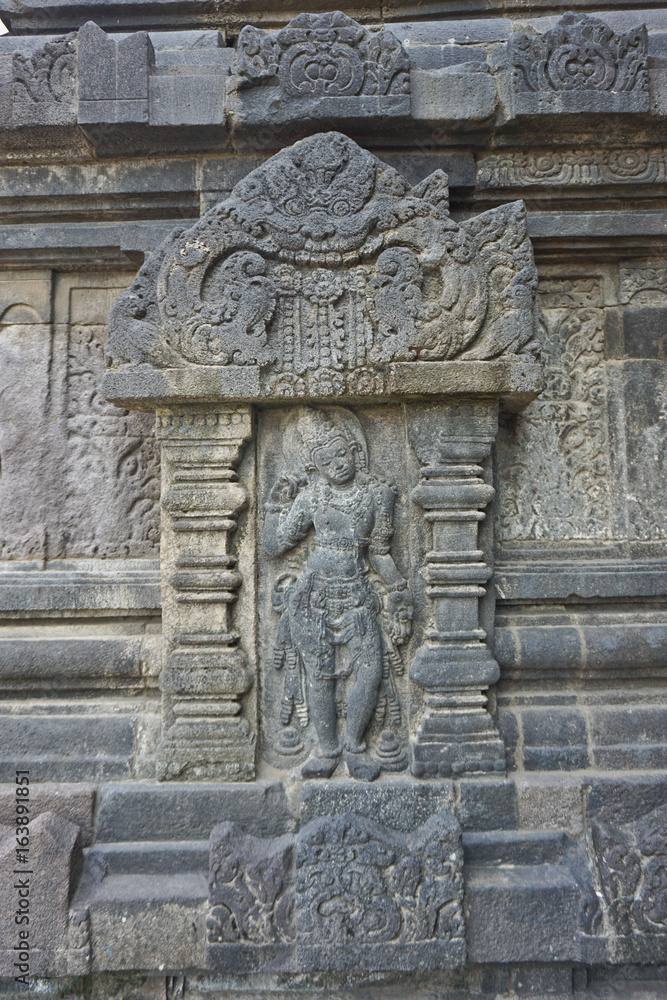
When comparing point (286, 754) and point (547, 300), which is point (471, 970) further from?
point (547, 300)

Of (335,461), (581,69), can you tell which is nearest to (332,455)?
(335,461)

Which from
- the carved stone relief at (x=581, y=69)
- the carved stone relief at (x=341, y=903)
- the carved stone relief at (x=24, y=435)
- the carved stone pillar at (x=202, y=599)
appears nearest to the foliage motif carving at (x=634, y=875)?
the carved stone relief at (x=341, y=903)

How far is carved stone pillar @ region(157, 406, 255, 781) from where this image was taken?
115 inches

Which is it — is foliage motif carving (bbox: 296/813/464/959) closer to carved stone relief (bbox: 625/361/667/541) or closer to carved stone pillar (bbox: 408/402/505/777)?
carved stone pillar (bbox: 408/402/505/777)

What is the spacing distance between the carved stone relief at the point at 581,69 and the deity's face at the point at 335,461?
1.92 meters

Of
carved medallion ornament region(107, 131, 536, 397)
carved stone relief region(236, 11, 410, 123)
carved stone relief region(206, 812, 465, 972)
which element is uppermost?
carved stone relief region(236, 11, 410, 123)

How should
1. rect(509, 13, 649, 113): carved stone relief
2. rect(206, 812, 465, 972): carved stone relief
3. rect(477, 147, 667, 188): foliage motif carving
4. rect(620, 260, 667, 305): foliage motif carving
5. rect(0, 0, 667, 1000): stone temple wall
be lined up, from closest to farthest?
1. rect(206, 812, 465, 972): carved stone relief
2. rect(0, 0, 667, 1000): stone temple wall
3. rect(509, 13, 649, 113): carved stone relief
4. rect(477, 147, 667, 188): foliage motif carving
5. rect(620, 260, 667, 305): foliage motif carving

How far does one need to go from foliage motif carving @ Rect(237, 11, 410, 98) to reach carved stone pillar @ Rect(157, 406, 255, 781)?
168cm

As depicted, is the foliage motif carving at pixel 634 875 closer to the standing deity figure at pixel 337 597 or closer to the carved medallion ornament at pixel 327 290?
the standing deity figure at pixel 337 597

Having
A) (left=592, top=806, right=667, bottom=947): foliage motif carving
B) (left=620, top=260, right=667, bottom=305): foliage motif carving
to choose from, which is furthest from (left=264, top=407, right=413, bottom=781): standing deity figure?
(left=620, top=260, right=667, bottom=305): foliage motif carving

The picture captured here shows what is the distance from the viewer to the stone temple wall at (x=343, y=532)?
2.64 meters

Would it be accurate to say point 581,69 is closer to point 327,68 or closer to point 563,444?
point 327,68

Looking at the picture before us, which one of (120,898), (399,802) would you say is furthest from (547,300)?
(120,898)

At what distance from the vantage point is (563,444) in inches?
135
